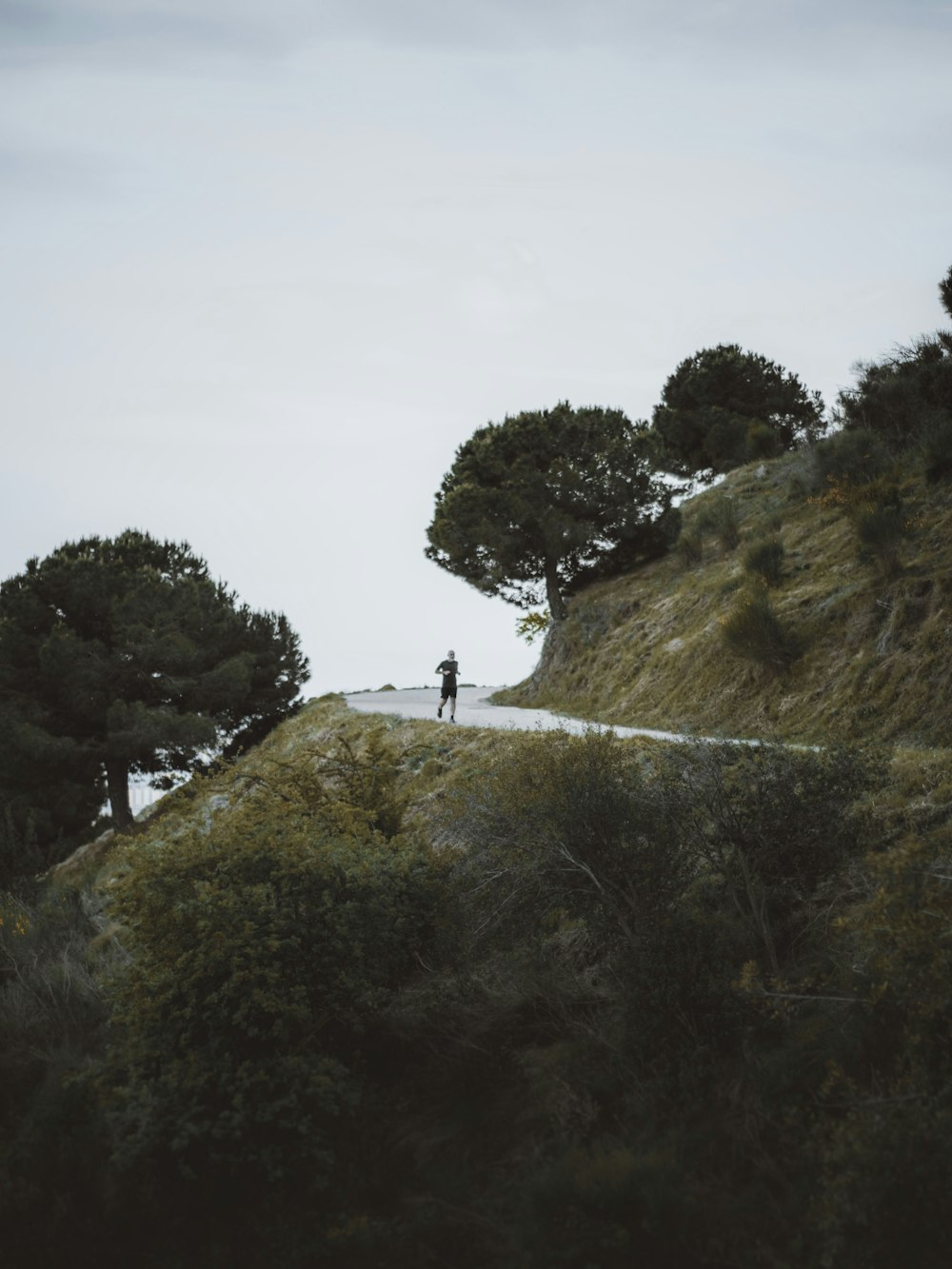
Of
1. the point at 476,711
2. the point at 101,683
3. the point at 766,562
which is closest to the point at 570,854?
the point at 766,562

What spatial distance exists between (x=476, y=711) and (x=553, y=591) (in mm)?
6492

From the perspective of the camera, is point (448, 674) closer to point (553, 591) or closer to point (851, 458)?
point (553, 591)

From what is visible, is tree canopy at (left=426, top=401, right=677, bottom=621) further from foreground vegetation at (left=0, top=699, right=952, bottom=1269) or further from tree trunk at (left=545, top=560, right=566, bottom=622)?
foreground vegetation at (left=0, top=699, right=952, bottom=1269)

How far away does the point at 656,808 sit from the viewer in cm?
977

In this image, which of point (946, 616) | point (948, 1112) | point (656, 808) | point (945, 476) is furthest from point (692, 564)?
point (948, 1112)

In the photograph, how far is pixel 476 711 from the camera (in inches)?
1003

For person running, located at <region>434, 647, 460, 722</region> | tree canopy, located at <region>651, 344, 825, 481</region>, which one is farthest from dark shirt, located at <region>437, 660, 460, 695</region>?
tree canopy, located at <region>651, 344, 825, 481</region>

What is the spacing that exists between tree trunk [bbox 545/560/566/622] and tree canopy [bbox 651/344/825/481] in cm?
1170

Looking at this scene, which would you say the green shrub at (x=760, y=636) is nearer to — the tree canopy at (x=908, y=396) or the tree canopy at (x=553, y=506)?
the tree canopy at (x=908, y=396)

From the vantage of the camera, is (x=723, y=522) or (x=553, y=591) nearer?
(x=723, y=522)

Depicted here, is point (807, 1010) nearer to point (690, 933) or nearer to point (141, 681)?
point (690, 933)

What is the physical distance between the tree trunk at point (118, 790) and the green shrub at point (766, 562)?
19.8 m

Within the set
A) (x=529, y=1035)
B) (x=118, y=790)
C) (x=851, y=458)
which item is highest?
(x=851, y=458)

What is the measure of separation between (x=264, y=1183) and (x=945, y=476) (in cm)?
1707
